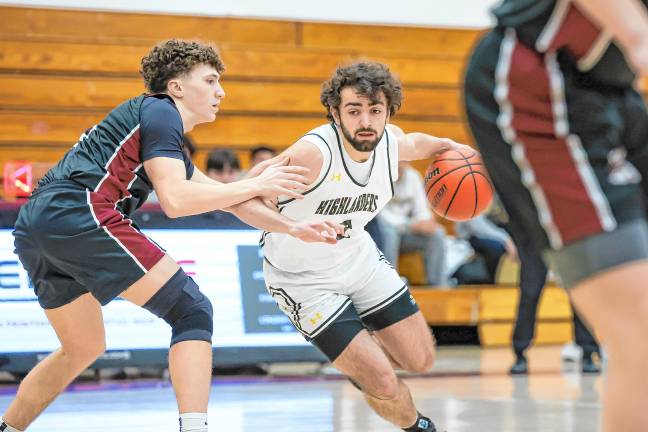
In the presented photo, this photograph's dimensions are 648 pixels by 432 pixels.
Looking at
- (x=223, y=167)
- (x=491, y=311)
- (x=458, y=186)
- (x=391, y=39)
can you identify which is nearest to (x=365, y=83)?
(x=458, y=186)

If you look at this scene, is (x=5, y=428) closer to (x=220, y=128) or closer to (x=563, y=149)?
(x=563, y=149)

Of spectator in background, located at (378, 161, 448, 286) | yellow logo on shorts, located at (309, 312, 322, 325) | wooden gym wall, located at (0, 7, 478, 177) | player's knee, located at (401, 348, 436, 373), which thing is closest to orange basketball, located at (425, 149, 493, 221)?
player's knee, located at (401, 348, 436, 373)

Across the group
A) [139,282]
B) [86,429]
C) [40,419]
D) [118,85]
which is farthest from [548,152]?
[118,85]

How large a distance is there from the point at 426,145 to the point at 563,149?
2.68 metres

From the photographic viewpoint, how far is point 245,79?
36.8 feet

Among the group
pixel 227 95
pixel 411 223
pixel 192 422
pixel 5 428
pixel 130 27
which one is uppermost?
pixel 130 27

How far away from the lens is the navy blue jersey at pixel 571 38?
89.6 inches

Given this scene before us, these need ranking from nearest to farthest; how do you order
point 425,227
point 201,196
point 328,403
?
point 201,196
point 328,403
point 425,227

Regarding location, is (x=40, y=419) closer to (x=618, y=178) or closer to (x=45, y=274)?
(x=45, y=274)

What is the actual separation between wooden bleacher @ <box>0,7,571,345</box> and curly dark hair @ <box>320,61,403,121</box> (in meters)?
5.44

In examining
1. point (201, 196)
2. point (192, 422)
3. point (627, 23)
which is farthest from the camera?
point (201, 196)

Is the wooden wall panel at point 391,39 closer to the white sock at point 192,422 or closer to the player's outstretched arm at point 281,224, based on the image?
the player's outstretched arm at point 281,224

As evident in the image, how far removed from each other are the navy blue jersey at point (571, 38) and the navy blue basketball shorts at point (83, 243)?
1987 mm

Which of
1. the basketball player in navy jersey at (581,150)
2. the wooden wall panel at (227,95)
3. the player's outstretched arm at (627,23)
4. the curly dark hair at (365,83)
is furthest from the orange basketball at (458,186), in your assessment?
the wooden wall panel at (227,95)
